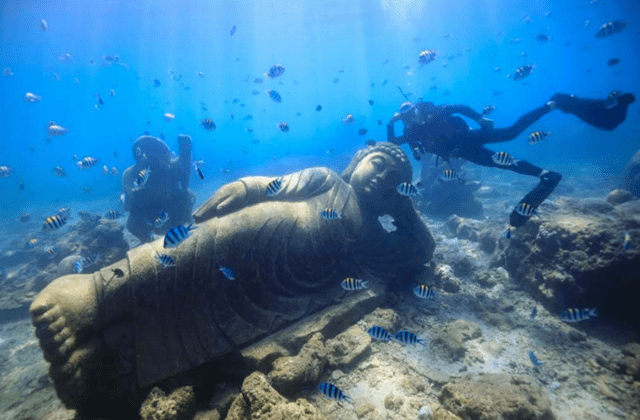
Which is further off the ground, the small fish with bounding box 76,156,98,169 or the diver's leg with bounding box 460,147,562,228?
the small fish with bounding box 76,156,98,169

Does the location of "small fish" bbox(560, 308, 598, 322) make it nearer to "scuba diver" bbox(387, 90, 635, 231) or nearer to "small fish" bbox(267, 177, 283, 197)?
"scuba diver" bbox(387, 90, 635, 231)

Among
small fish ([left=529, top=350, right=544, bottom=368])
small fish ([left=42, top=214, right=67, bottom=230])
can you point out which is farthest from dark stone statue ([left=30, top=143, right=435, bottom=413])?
small fish ([left=42, top=214, right=67, bottom=230])

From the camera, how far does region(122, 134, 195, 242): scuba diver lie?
1217cm

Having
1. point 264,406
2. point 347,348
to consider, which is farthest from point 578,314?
point 264,406

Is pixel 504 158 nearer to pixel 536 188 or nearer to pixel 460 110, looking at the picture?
pixel 536 188

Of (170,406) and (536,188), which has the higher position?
(536,188)

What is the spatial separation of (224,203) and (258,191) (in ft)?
2.37

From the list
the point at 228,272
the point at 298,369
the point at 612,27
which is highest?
the point at 612,27

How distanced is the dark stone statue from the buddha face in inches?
18.1

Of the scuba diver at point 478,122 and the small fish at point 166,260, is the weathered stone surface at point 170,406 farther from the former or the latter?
the scuba diver at point 478,122

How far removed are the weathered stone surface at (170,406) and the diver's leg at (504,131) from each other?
8577 millimetres

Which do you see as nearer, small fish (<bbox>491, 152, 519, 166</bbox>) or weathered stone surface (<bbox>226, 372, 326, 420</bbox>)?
weathered stone surface (<bbox>226, 372, 326, 420</bbox>)

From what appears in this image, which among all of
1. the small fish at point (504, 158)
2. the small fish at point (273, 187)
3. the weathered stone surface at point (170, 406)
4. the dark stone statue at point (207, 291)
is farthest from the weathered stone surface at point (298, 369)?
the small fish at point (504, 158)

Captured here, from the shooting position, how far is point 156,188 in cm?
1225
